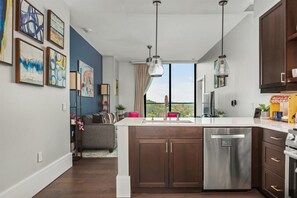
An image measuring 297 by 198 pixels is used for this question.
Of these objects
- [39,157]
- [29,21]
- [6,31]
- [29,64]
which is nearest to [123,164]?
[39,157]

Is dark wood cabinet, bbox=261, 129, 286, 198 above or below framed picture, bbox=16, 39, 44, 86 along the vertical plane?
below

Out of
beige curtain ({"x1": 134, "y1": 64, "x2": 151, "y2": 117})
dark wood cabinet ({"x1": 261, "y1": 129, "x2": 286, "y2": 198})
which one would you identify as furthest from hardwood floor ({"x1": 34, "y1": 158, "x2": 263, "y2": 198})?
beige curtain ({"x1": 134, "y1": 64, "x2": 151, "y2": 117})

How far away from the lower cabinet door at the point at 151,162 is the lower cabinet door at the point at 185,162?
0.08 m

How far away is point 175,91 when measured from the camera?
1008 centimetres

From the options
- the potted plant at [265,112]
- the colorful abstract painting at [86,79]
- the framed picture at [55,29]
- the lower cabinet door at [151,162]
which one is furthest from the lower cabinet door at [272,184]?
the colorful abstract painting at [86,79]

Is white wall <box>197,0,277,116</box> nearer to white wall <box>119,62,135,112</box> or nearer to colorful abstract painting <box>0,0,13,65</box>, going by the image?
colorful abstract painting <box>0,0,13,65</box>

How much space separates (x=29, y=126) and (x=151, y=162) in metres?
1.51

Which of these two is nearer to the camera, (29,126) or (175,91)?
(29,126)

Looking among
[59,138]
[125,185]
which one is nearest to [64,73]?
[59,138]

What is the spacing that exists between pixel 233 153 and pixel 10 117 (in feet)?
8.27

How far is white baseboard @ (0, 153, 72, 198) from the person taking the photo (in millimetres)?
2502

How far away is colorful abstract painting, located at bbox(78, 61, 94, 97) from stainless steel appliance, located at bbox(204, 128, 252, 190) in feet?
13.5

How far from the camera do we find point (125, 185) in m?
2.85

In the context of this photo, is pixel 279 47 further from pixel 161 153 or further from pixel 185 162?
pixel 161 153
